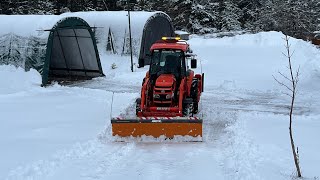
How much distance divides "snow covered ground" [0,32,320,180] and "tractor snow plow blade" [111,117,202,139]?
275 mm

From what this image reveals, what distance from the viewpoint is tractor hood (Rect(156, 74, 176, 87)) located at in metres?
11.8

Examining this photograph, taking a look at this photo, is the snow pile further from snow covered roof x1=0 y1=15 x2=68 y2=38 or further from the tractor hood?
the tractor hood

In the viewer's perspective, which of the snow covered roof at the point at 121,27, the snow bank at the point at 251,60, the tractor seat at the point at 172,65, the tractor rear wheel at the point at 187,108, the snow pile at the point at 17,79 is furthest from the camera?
the snow covered roof at the point at 121,27

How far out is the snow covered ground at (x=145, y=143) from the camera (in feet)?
27.7

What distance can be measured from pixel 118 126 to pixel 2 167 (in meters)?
3.15

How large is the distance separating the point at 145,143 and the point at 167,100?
5.46 feet

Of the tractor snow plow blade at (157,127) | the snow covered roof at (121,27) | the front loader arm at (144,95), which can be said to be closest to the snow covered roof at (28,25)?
the snow covered roof at (121,27)

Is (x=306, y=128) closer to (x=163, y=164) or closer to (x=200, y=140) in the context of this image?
(x=200, y=140)

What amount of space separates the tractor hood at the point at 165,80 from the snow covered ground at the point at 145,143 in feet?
5.45

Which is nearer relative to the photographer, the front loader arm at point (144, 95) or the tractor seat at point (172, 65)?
the front loader arm at point (144, 95)

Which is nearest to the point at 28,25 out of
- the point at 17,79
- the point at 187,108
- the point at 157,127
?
the point at 17,79

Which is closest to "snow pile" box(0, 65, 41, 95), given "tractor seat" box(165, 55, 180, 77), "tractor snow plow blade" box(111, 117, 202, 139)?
"tractor seat" box(165, 55, 180, 77)

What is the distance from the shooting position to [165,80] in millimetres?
11953

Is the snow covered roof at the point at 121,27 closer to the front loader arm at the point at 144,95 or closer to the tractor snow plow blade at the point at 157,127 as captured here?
the front loader arm at the point at 144,95
